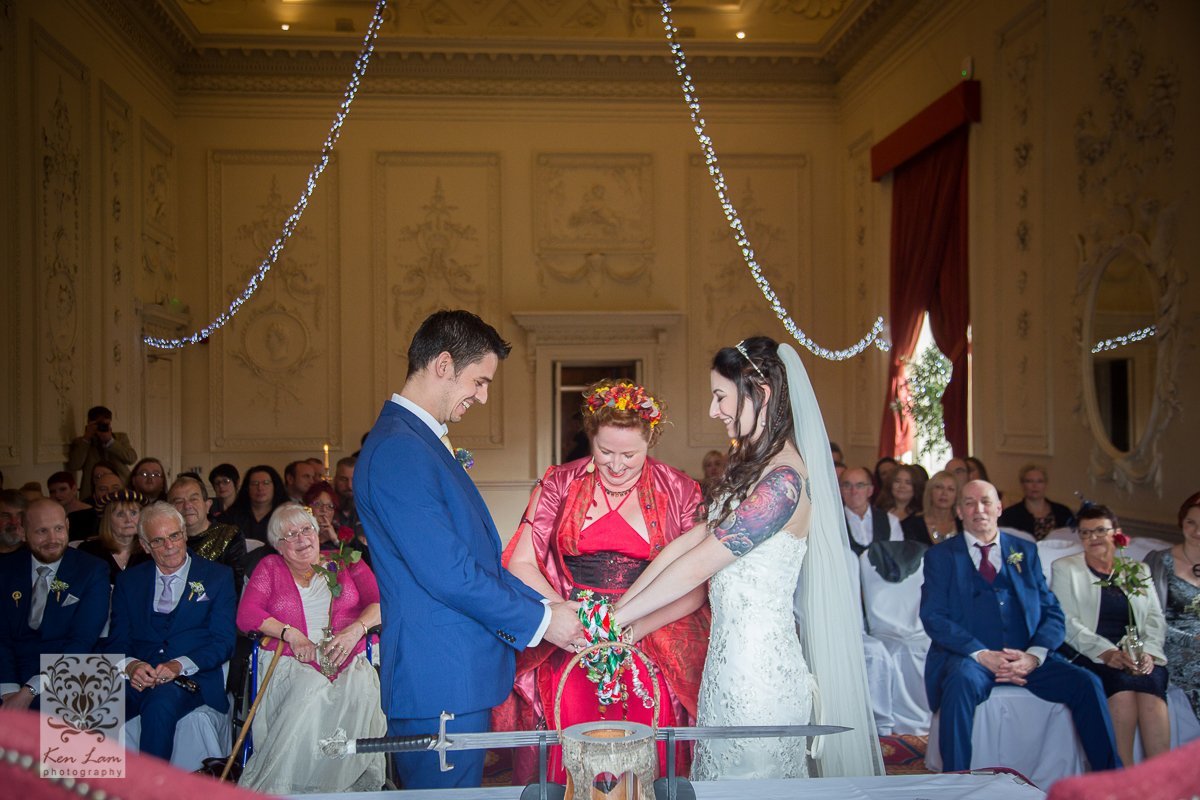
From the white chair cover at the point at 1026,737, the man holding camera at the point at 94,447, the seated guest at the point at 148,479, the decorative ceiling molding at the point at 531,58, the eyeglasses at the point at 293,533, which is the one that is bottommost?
the white chair cover at the point at 1026,737

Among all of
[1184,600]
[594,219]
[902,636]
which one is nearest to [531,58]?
[594,219]

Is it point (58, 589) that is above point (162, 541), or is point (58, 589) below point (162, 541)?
below

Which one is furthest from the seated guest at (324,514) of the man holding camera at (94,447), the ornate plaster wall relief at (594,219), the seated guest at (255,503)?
the ornate plaster wall relief at (594,219)

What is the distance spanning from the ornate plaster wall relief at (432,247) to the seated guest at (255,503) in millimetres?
4745

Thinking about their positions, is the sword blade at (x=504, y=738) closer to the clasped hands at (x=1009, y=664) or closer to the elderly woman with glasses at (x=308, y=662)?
the elderly woman with glasses at (x=308, y=662)

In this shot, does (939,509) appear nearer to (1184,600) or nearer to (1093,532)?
(1093,532)

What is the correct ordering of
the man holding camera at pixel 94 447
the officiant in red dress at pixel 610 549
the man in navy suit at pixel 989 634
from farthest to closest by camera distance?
the man holding camera at pixel 94 447
the man in navy suit at pixel 989 634
the officiant in red dress at pixel 610 549

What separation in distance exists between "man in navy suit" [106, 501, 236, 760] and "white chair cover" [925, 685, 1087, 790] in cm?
302

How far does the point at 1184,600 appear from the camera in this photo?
4.27 metres

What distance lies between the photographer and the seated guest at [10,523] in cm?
527

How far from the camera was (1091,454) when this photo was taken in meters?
6.66

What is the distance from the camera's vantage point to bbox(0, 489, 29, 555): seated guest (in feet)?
17.3

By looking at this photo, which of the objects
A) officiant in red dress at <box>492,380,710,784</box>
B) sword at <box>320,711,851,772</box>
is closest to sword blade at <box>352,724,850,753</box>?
sword at <box>320,711,851,772</box>

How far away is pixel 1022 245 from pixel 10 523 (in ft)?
23.5
